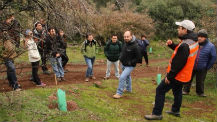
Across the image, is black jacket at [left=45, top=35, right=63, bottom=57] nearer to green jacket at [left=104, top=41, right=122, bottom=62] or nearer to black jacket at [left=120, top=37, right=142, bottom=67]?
black jacket at [left=120, top=37, right=142, bottom=67]

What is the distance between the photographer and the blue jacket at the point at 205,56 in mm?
7730

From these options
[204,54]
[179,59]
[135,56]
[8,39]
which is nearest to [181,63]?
[179,59]

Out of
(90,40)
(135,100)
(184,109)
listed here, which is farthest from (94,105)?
(90,40)

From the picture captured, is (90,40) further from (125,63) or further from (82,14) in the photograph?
(82,14)

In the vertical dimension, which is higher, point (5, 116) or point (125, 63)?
point (125, 63)

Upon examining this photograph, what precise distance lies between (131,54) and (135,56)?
0.14 m

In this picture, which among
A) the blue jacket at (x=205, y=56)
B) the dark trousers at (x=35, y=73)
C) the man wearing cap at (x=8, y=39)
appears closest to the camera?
the man wearing cap at (x=8, y=39)

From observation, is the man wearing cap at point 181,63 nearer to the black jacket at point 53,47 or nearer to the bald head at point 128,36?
the bald head at point 128,36

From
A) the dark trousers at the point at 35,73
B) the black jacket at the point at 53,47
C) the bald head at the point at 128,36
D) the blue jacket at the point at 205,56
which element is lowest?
the dark trousers at the point at 35,73

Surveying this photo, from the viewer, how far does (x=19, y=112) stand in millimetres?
5188

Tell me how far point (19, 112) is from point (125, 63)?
3344 millimetres

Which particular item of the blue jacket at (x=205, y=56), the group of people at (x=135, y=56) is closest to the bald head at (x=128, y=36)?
the group of people at (x=135, y=56)

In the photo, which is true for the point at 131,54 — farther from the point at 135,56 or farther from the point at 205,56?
the point at 205,56

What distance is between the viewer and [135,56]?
7.27m
